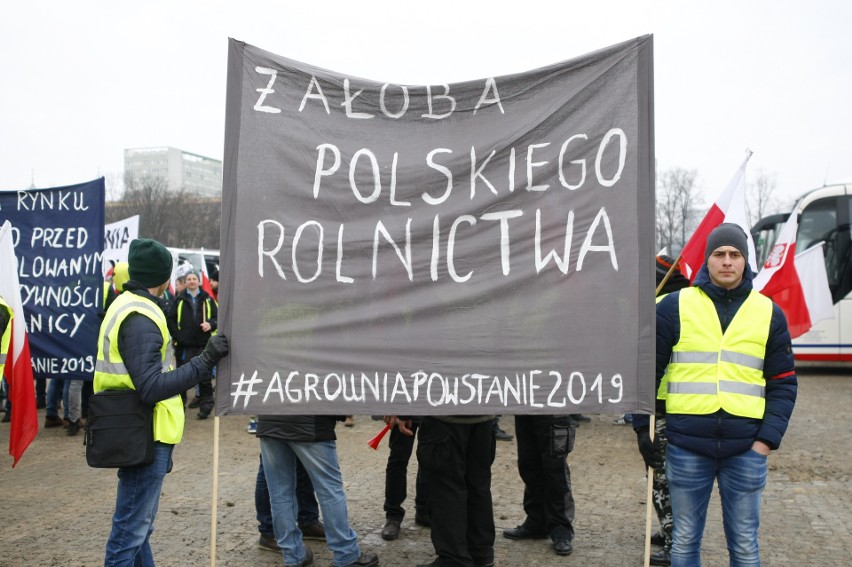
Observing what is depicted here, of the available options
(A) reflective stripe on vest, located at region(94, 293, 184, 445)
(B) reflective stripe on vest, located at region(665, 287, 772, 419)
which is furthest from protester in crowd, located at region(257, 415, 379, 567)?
(B) reflective stripe on vest, located at region(665, 287, 772, 419)

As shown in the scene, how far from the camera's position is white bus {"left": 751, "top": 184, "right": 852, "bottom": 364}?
1683 centimetres

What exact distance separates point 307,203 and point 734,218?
11.5 ft

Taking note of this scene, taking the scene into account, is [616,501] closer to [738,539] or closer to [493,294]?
[738,539]

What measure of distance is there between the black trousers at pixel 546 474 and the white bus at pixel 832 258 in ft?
43.6

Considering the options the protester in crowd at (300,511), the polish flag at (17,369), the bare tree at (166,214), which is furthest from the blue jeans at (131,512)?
the bare tree at (166,214)

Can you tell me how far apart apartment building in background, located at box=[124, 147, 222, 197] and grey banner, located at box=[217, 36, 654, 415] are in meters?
74.7

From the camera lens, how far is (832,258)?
17.5 meters

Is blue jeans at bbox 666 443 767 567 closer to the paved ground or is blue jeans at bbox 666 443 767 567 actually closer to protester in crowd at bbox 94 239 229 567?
the paved ground

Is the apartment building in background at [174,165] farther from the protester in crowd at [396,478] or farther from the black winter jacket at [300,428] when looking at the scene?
the black winter jacket at [300,428]

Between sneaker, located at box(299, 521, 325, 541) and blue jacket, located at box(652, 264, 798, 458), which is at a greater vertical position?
blue jacket, located at box(652, 264, 798, 458)

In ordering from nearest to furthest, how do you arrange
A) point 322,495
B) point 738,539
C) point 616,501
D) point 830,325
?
point 738,539
point 322,495
point 616,501
point 830,325

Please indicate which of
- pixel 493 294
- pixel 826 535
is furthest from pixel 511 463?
pixel 493 294

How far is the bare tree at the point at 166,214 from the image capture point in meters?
44.8

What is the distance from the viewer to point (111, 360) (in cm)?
399
